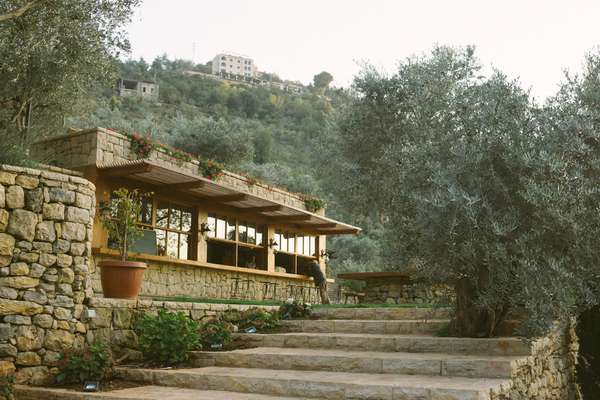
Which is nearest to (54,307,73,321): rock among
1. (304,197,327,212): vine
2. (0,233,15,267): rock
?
(0,233,15,267): rock

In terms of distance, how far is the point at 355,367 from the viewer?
5.96 metres

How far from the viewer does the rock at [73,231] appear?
6.66m

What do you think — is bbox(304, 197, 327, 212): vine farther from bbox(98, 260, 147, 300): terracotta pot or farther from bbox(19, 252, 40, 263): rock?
bbox(19, 252, 40, 263): rock

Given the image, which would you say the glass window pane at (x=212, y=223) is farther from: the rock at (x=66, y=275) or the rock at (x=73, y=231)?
the rock at (x=66, y=275)

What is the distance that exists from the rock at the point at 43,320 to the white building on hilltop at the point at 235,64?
10671 cm

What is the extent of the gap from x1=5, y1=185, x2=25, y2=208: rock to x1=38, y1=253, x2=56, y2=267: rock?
62cm

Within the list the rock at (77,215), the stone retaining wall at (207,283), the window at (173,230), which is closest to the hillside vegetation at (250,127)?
the stone retaining wall at (207,283)

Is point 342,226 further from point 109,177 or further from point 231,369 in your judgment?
point 231,369

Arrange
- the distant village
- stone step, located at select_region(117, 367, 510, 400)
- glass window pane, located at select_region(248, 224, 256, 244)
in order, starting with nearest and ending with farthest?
stone step, located at select_region(117, 367, 510, 400), glass window pane, located at select_region(248, 224, 256, 244), the distant village

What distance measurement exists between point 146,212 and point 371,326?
693 cm

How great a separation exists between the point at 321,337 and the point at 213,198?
25.2 ft

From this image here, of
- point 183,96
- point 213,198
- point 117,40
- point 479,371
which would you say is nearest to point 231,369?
point 479,371

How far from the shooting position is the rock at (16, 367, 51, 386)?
20.0ft

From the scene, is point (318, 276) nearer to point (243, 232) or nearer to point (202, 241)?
point (202, 241)
